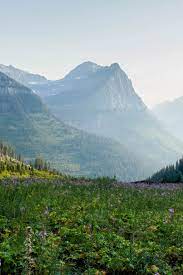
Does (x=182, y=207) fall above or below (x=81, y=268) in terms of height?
above

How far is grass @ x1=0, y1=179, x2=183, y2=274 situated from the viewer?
8.48 meters

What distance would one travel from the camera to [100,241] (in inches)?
426

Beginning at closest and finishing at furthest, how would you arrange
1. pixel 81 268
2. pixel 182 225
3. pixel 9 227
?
pixel 81 268 → pixel 9 227 → pixel 182 225

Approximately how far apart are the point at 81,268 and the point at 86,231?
301cm

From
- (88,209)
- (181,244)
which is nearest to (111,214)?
(88,209)

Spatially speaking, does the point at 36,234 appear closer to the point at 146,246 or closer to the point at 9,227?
the point at 9,227

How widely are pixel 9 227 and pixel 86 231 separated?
238cm

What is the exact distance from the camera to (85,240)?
437 inches

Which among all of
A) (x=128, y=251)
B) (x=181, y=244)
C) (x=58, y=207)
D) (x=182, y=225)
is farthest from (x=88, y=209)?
(x=128, y=251)

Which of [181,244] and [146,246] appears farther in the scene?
[181,244]

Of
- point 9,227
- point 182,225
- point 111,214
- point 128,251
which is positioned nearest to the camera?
point 128,251

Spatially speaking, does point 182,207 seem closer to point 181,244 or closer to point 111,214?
point 111,214

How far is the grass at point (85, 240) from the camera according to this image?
8.48m

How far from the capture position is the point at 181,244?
1216 cm
